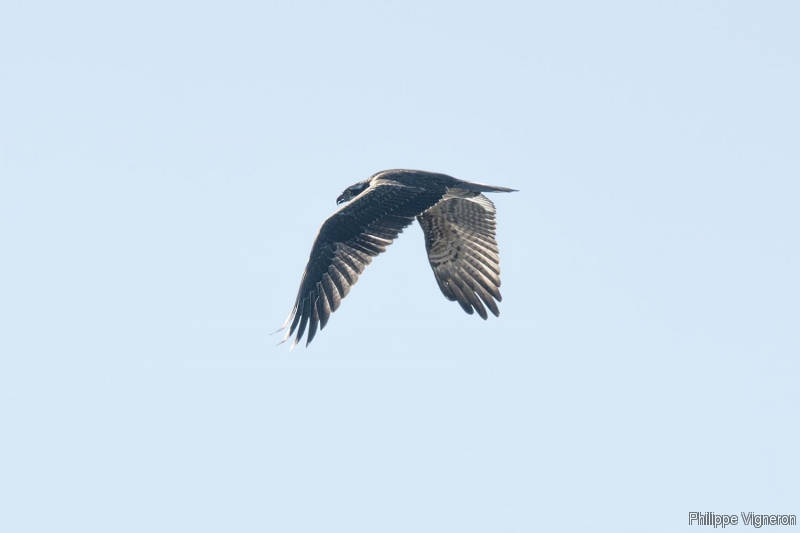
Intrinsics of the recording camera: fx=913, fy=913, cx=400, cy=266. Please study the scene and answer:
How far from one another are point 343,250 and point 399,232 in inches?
34.9

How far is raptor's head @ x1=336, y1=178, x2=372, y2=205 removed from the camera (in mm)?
15383

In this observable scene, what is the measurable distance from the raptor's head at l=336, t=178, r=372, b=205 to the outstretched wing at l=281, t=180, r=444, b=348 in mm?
1513

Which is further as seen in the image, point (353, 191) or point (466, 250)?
point (466, 250)

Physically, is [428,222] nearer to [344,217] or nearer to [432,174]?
[432,174]

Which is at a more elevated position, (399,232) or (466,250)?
(466,250)

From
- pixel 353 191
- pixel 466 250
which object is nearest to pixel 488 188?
pixel 466 250

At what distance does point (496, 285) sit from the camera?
50.6 ft

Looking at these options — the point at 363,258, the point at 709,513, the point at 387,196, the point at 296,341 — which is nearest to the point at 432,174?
the point at 387,196

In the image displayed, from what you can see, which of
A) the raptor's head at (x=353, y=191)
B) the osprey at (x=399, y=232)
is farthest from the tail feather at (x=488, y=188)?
the raptor's head at (x=353, y=191)

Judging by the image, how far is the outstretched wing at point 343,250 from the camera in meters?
13.1

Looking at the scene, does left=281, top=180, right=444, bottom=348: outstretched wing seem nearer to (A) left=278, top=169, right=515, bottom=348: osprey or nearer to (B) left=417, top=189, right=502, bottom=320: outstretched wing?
(A) left=278, top=169, right=515, bottom=348: osprey

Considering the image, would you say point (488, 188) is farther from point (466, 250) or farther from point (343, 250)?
point (343, 250)

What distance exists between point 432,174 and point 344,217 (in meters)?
2.00

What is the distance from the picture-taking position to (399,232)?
13609 millimetres
